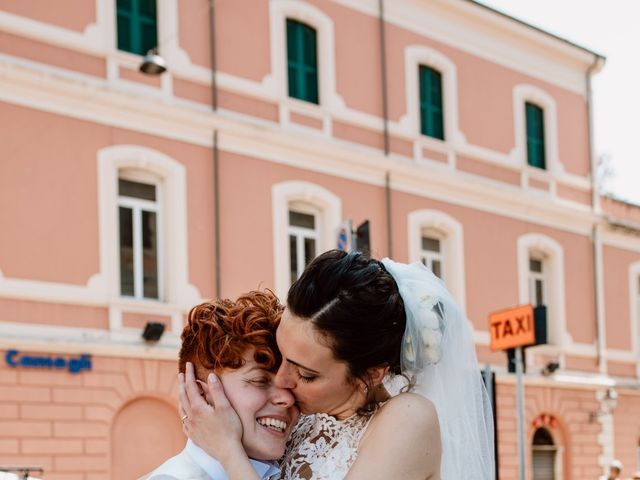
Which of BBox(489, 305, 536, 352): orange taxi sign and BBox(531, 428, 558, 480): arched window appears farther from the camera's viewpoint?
BBox(531, 428, 558, 480): arched window

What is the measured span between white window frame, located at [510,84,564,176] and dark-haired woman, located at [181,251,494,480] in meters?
18.0

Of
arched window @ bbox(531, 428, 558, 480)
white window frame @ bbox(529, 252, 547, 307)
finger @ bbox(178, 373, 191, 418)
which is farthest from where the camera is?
white window frame @ bbox(529, 252, 547, 307)

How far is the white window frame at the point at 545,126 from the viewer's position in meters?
20.7

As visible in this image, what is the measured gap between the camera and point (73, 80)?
13562 millimetres

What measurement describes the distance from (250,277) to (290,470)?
40.8ft

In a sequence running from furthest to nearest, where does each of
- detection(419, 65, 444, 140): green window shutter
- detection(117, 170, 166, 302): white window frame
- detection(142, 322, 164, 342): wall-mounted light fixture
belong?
detection(419, 65, 444, 140): green window shutter
detection(117, 170, 166, 302): white window frame
detection(142, 322, 164, 342): wall-mounted light fixture

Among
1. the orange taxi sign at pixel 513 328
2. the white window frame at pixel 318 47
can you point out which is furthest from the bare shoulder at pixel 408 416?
the white window frame at pixel 318 47

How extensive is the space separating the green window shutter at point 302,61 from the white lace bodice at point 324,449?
45.3 feet

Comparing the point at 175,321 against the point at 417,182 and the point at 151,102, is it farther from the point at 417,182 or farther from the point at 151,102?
the point at 417,182

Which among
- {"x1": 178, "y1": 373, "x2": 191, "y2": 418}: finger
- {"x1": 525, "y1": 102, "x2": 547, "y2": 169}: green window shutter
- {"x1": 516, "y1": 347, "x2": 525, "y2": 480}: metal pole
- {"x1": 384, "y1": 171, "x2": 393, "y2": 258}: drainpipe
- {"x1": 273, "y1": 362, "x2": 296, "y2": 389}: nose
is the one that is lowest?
{"x1": 516, "y1": 347, "x2": 525, "y2": 480}: metal pole

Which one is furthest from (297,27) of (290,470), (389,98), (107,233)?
(290,470)

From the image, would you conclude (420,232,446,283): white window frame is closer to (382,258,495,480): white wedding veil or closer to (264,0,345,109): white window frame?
(264,0,345,109): white window frame

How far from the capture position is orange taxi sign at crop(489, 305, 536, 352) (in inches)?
414

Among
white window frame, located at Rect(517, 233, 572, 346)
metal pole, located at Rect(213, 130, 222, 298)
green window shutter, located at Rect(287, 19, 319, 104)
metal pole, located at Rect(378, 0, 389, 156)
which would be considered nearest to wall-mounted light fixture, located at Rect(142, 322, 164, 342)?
metal pole, located at Rect(213, 130, 222, 298)
